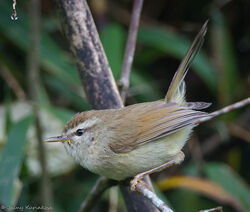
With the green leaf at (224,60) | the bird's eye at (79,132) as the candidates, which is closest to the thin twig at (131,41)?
the bird's eye at (79,132)

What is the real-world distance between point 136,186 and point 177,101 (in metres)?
0.84

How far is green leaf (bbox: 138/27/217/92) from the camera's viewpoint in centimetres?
439

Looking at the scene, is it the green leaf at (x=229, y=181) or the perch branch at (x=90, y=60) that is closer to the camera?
the perch branch at (x=90, y=60)

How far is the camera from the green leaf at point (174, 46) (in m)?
4.39

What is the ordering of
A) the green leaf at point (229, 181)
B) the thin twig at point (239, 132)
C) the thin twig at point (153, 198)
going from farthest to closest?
the thin twig at point (239, 132), the green leaf at point (229, 181), the thin twig at point (153, 198)

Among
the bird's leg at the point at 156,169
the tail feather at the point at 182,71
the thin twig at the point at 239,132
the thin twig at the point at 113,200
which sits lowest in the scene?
the thin twig at the point at 113,200

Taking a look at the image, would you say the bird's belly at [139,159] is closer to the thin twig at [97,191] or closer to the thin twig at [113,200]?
the thin twig at [97,191]

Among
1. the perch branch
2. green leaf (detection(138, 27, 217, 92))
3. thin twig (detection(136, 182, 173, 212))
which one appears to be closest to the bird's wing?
the perch branch

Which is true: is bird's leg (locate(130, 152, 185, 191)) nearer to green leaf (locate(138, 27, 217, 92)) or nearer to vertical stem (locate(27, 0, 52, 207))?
vertical stem (locate(27, 0, 52, 207))

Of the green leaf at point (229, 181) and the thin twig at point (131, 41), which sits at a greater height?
the thin twig at point (131, 41)

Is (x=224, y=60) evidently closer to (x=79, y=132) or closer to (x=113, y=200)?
(x=113, y=200)

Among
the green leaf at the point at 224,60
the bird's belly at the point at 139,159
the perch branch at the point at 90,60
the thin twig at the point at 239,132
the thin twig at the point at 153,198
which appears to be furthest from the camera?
the green leaf at the point at 224,60

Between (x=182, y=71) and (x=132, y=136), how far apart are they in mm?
540

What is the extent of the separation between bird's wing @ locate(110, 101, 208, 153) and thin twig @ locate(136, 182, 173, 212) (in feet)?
1.26
